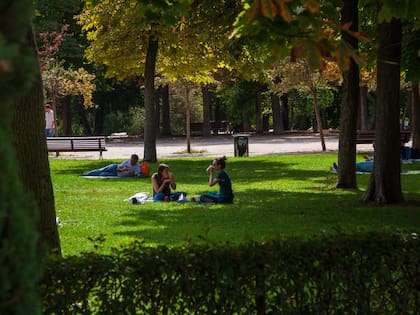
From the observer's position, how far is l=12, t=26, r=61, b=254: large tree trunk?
6.90 m

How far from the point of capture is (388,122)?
50.8 feet

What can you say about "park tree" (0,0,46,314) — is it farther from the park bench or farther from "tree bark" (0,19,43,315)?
the park bench

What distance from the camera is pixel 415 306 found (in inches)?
230

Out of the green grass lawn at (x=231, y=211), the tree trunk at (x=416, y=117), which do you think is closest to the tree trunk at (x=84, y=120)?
the tree trunk at (x=416, y=117)

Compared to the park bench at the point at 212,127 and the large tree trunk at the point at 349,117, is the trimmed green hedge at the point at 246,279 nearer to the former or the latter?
the large tree trunk at the point at 349,117

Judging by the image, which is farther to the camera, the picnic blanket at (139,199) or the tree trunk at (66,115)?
the tree trunk at (66,115)

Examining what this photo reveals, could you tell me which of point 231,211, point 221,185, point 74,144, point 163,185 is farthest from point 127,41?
point 231,211

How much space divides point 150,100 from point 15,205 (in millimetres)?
27642

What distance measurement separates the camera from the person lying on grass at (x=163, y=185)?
57.7 feet

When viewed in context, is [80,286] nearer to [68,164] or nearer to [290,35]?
[290,35]

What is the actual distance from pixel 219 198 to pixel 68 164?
14.6 metres

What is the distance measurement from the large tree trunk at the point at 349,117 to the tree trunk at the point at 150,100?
12.0 m

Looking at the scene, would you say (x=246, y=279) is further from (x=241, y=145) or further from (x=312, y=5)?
(x=241, y=145)

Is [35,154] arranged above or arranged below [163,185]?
above
